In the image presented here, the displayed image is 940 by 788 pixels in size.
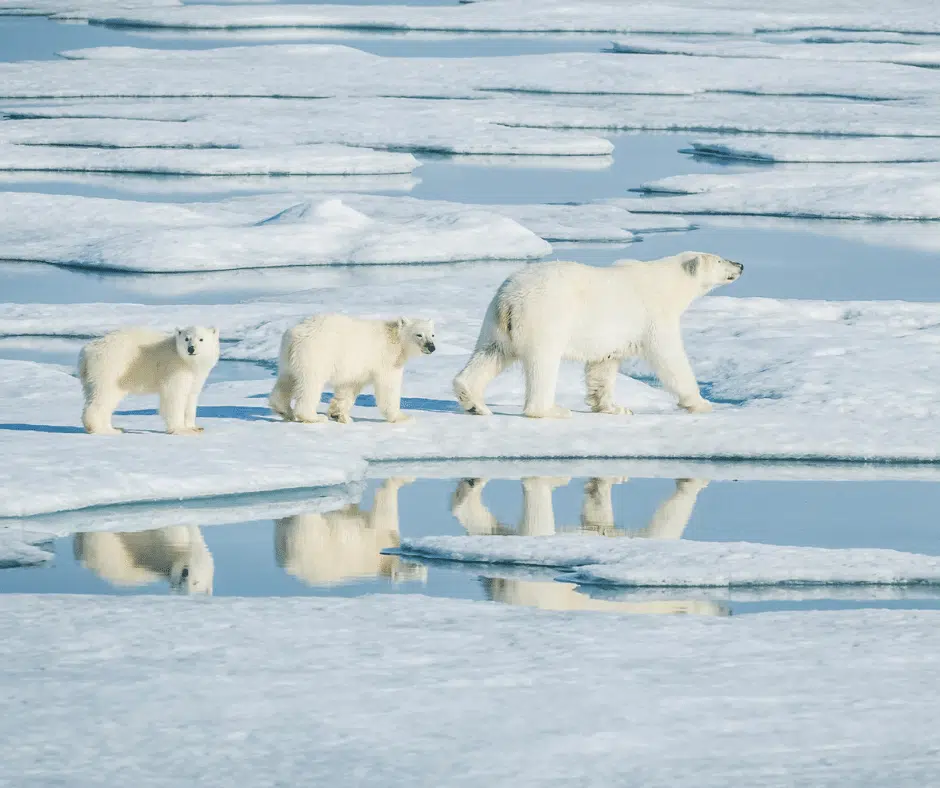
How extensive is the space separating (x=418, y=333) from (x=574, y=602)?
2.32 m

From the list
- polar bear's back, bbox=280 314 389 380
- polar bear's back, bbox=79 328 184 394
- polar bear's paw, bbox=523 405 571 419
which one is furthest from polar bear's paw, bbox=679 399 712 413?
polar bear's back, bbox=79 328 184 394

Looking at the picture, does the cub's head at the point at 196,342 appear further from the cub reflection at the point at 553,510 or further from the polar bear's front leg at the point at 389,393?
the cub reflection at the point at 553,510

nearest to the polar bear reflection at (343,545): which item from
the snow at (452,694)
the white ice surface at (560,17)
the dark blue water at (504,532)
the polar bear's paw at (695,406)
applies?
the dark blue water at (504,532)

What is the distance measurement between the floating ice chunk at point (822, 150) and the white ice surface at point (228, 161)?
3523 mm

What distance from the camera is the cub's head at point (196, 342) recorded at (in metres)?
7.20

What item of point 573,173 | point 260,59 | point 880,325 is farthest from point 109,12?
point 880,325

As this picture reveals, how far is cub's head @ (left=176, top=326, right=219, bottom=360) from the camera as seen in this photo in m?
7.20

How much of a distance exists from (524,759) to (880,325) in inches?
293

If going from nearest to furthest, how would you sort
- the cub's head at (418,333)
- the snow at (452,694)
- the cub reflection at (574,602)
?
the snow at (452,694), the cub reflection at (574,602), the cub's head at (418,333)

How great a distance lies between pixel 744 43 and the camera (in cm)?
3139

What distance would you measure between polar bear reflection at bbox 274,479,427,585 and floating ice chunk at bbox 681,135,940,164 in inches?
508

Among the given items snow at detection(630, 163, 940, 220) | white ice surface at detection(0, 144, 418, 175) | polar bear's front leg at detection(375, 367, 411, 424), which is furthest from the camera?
white ice surface at detection(0, 144, 418, 175)

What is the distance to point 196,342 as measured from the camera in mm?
7199

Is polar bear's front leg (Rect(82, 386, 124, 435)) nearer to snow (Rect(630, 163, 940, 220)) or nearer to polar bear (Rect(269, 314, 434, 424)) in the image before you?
polar bear (Rect(269, 314, 434, 424))
